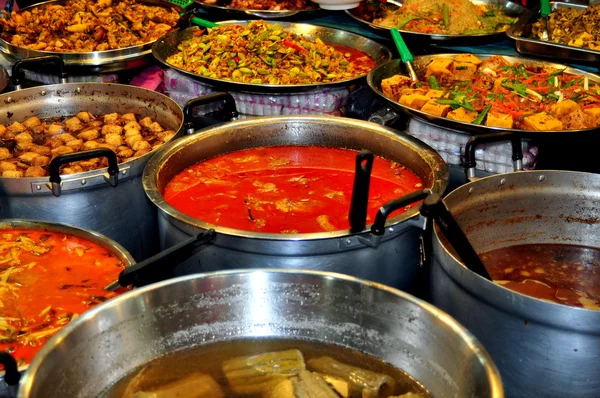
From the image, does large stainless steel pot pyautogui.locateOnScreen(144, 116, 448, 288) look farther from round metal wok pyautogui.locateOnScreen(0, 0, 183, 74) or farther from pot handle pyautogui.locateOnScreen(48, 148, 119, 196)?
round metal wok pyautogui.locateOnScreen(0, 0, 183, 74)

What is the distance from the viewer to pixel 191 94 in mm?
3703

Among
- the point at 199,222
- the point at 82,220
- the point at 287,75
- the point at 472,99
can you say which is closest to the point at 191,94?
the point at 287,75

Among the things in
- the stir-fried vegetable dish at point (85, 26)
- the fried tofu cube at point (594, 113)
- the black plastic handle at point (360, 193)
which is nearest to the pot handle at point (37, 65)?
the stir-fried vegetable dish at point (85, 26)

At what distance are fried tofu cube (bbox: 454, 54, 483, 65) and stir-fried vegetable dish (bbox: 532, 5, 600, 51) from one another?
0.59 meters

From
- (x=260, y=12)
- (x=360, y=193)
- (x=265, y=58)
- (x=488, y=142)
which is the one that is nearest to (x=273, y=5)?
(x=260, y=12)

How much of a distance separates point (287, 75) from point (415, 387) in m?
2.24

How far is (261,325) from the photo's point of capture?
1672 mm

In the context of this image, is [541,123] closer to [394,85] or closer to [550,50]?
[394,85]

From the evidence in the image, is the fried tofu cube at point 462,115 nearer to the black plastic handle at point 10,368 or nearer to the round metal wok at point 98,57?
the round metal wok at point 98,57

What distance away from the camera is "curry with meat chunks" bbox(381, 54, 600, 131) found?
115 inches

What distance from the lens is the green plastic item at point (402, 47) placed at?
3605 millimetres

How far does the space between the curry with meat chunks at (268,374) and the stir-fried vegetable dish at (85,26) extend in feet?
9.46

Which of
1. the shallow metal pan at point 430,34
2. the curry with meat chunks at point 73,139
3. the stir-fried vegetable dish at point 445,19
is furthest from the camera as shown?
the stir-fried vegetable dish at point 445,19

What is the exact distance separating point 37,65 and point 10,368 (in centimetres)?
268
